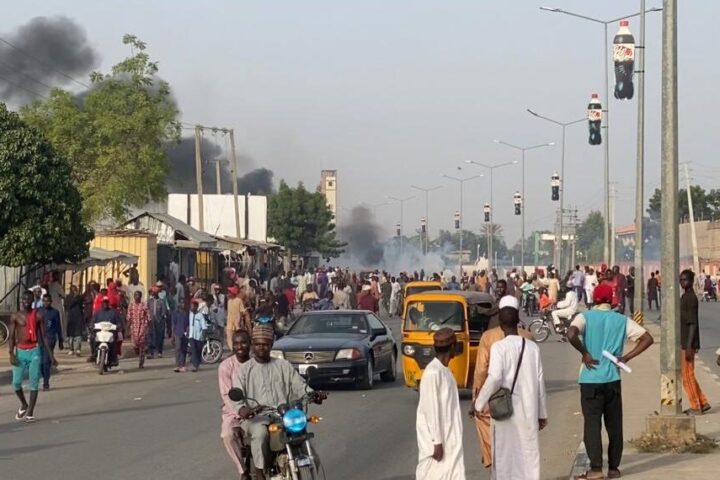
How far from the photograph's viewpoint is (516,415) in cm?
926

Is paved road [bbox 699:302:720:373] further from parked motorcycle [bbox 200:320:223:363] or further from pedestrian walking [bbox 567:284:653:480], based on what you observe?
pedestrian walking [bbox 567:284:653:480]

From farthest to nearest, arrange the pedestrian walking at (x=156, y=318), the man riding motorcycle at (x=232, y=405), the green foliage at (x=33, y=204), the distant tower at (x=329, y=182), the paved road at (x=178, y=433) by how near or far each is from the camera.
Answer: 1. the distant tower at (x=329, y=182)
2. the green foliage at (x=33, y=204)
3. the pedestrian walking at (x=156, y=318)
4. the paved road at (x=178, y=433)
5. the man riding motorcycle at (x=232, y=405)

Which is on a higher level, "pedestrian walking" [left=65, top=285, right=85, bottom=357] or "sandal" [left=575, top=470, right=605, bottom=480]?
"pedestrian walking" [left=65, top=285, right=85, bottom=357]

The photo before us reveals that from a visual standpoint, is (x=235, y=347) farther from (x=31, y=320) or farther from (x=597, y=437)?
(x=31, y=320)

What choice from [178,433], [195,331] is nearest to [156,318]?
[195,331]

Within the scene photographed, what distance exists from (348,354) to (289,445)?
11299 mm

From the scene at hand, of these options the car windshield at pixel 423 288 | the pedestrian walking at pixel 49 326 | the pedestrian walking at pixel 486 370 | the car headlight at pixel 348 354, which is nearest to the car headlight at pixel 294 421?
the pedestrian walking at pixel 486 370

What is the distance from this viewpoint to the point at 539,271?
5281 cm

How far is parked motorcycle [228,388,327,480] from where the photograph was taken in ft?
29.6

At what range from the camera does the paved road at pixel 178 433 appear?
1248cm

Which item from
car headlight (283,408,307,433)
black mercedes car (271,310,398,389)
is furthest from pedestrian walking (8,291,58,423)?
car headlight (283,408,307,433)

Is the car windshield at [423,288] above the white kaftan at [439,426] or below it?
above

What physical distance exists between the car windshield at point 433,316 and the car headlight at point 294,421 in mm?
10123

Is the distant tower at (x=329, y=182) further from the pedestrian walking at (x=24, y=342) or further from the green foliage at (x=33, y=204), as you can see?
the pedestrian walking at (x=24, y=342)
